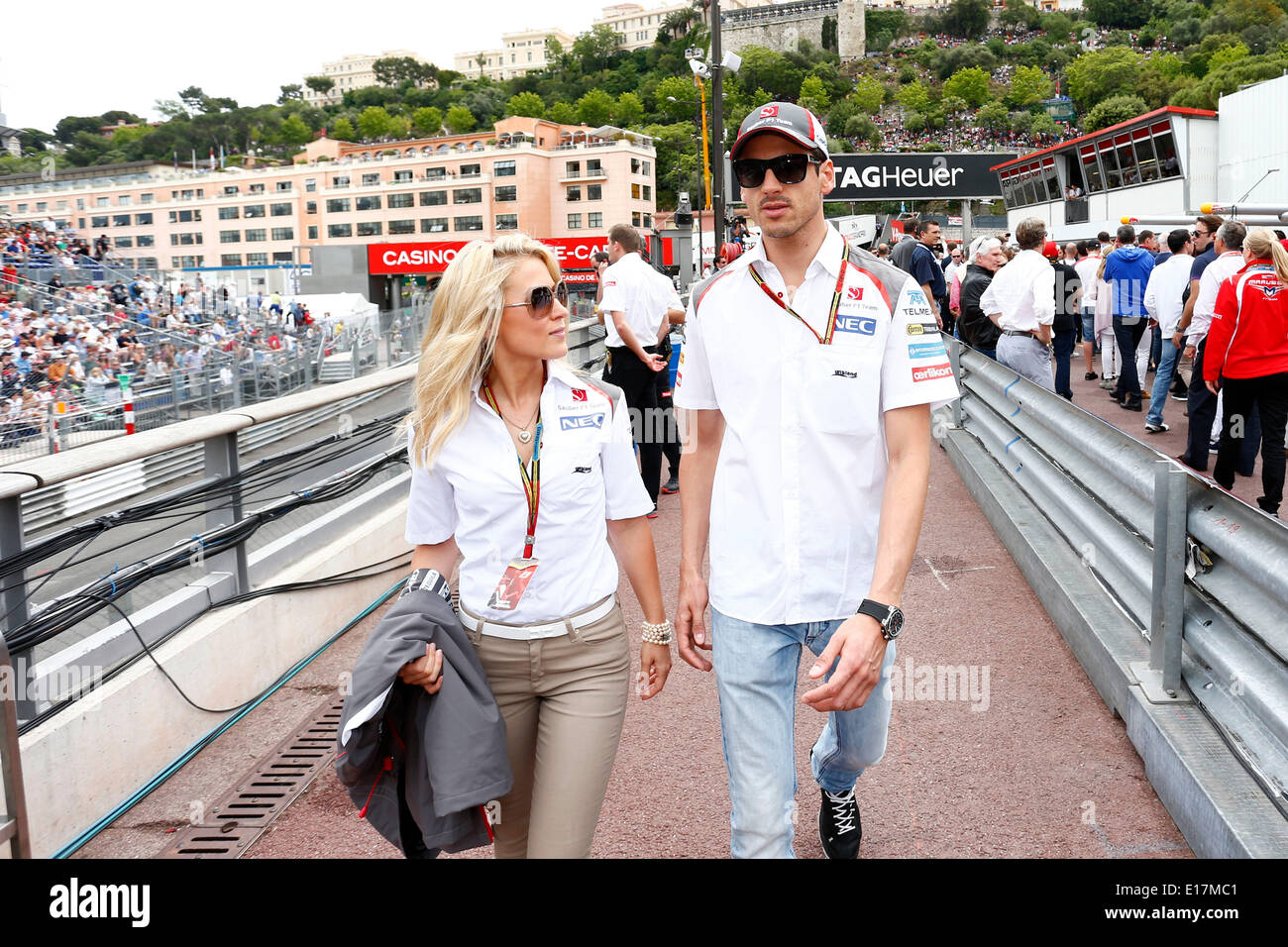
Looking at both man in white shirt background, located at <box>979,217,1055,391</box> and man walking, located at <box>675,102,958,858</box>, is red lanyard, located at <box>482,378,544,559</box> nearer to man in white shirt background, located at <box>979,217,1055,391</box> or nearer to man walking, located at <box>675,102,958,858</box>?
man walking, located at <box>675,102,958,858</box>

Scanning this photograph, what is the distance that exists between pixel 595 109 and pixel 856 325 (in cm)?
17970

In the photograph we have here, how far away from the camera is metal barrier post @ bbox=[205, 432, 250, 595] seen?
5.39 meters

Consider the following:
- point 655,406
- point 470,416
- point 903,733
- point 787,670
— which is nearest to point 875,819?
point 903,733

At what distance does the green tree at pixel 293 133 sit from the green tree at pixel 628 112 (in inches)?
2375

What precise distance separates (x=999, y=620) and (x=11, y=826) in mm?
4860

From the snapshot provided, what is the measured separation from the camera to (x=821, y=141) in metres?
2.83

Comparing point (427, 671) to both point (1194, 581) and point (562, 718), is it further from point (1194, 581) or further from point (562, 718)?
point (1194, 581)

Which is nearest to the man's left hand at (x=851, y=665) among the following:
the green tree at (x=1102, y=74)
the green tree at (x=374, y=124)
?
the green tree at (x=1102, y=74)

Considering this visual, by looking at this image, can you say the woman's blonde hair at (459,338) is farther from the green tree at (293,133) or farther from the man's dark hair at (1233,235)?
the green tree at (293,133)

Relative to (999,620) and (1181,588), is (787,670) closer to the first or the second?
(1181,588)

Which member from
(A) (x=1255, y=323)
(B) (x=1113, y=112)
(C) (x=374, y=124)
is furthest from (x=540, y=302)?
(C) (x=374, y=124)

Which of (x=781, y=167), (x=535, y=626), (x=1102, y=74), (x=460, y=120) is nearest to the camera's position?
(x=535, y=626)

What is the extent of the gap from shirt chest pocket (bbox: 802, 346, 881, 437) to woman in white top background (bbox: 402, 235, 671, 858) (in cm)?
53

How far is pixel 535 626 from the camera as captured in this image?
272 centimetres
